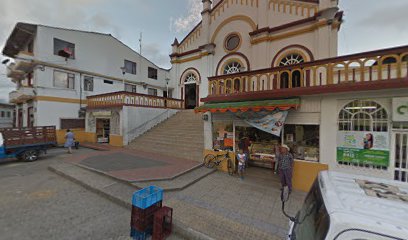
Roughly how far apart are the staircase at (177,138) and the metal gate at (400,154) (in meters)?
6.85

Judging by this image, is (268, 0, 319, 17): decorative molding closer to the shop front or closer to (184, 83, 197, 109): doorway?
(184, 83, 197, 109): doorway

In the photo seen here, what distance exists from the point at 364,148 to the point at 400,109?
4.26 feet

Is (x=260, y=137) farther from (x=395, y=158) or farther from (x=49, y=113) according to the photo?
(x=49, y=113)

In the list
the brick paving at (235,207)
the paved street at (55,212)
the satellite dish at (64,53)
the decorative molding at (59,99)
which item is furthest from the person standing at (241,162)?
the satellite dish at (64,53)

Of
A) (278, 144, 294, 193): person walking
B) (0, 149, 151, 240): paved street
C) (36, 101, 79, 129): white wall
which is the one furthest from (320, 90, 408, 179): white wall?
(36, 101, 79, 129): white wall

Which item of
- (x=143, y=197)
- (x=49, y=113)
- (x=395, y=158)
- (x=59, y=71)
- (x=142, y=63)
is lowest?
(x=143, y=197)

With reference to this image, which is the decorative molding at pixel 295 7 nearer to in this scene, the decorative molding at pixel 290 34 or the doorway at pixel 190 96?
the decorative molding at pixel 290 34

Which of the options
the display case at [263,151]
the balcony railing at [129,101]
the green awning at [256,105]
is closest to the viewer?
the green awning at [256,105]

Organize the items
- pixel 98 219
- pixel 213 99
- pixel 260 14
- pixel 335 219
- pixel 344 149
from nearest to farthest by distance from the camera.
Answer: pixel 335 219, pixel 98 219, pixel 344 149, pixel 213 99, pixel 260 14

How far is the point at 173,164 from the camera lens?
8.39m

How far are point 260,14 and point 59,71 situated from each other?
17.2 m

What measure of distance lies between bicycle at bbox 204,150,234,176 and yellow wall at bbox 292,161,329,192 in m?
2.44

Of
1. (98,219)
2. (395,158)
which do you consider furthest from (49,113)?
(395,158)

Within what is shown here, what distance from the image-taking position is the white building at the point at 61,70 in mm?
14102
